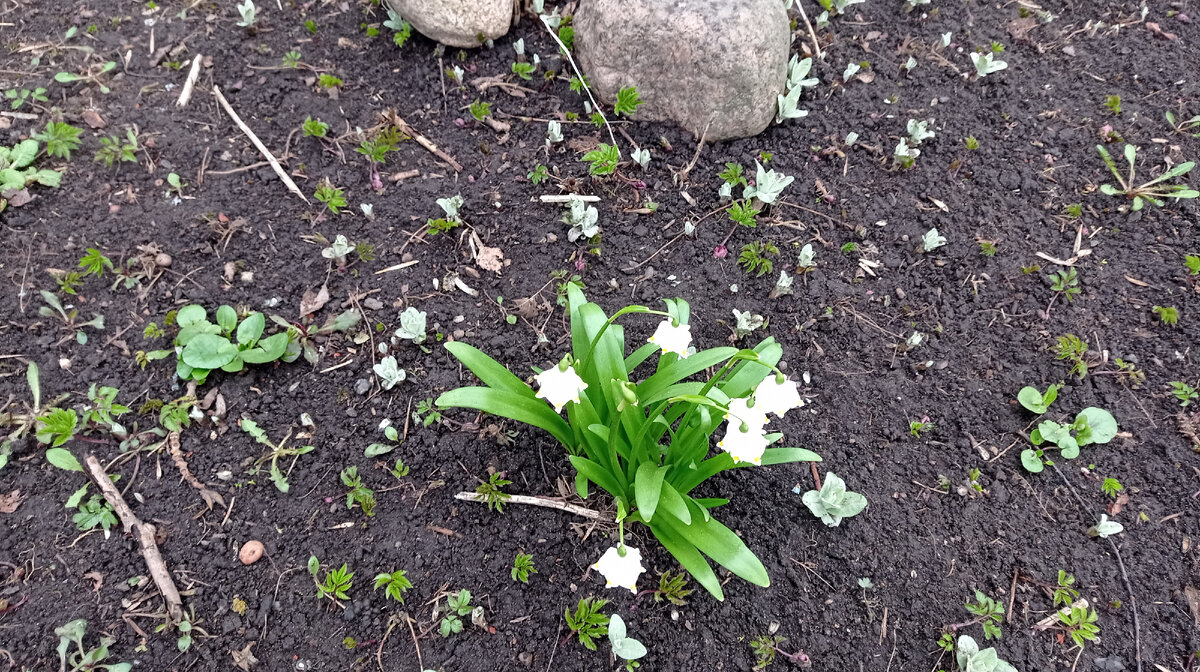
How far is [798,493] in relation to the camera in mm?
2416

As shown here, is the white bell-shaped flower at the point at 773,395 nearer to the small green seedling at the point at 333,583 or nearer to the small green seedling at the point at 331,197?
the small green seedling at the point at 333,583

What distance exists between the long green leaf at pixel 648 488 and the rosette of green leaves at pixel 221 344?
1.55 m

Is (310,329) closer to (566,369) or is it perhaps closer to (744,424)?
(566,369)

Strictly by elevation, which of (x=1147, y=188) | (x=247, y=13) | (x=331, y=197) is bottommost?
(x=331, y=197)

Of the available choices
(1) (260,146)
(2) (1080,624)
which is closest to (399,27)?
(1) (260,146)

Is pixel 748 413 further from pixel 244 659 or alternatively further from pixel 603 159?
pixel 603 159

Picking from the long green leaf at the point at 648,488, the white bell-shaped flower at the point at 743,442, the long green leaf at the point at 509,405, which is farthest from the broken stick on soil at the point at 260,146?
the white bell-shaped flower at the point at 743,442

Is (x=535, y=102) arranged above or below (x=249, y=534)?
above

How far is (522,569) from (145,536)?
1300mm

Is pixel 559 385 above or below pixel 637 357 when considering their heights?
above

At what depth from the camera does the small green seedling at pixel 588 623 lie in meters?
2.08

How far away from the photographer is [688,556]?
202cm

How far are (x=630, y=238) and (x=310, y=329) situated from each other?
1.44 m

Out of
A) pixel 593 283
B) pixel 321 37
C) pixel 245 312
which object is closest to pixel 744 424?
pixel 593 283
